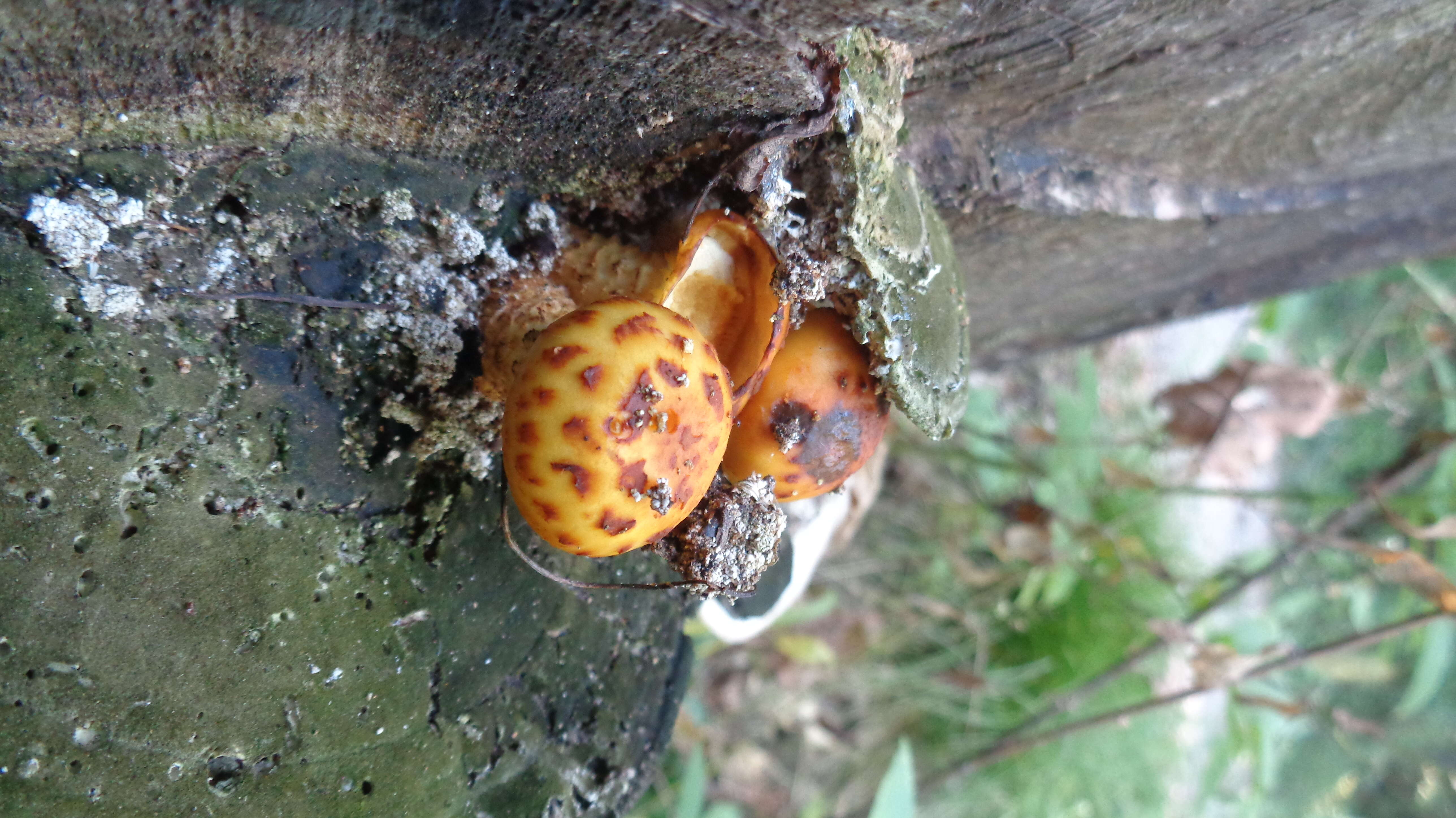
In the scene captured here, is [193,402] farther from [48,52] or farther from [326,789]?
[326,789]

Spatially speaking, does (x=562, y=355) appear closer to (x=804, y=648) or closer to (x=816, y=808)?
(x=804, y=648)

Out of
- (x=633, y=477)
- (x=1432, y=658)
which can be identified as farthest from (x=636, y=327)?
(x=1432, y=658)

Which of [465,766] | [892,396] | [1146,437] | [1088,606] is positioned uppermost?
[892,396]

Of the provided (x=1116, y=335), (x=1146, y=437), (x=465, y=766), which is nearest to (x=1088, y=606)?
(x=1146, y=437)

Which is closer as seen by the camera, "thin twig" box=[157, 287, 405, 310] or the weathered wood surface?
"thin twig" box=[157, 287, 405, 310]

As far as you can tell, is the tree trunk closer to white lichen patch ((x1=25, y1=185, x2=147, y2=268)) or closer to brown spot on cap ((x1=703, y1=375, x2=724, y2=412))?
white lichen patch ((x1=25, y1=185, x2=147, y2=268))

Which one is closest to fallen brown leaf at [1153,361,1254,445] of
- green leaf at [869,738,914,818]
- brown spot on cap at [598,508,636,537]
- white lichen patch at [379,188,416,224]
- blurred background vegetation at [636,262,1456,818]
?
blurred background vegetation at [636,262,1456,818]

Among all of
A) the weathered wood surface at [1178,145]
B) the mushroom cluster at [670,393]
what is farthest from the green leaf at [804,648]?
the mushroom cluster at [670,393]
